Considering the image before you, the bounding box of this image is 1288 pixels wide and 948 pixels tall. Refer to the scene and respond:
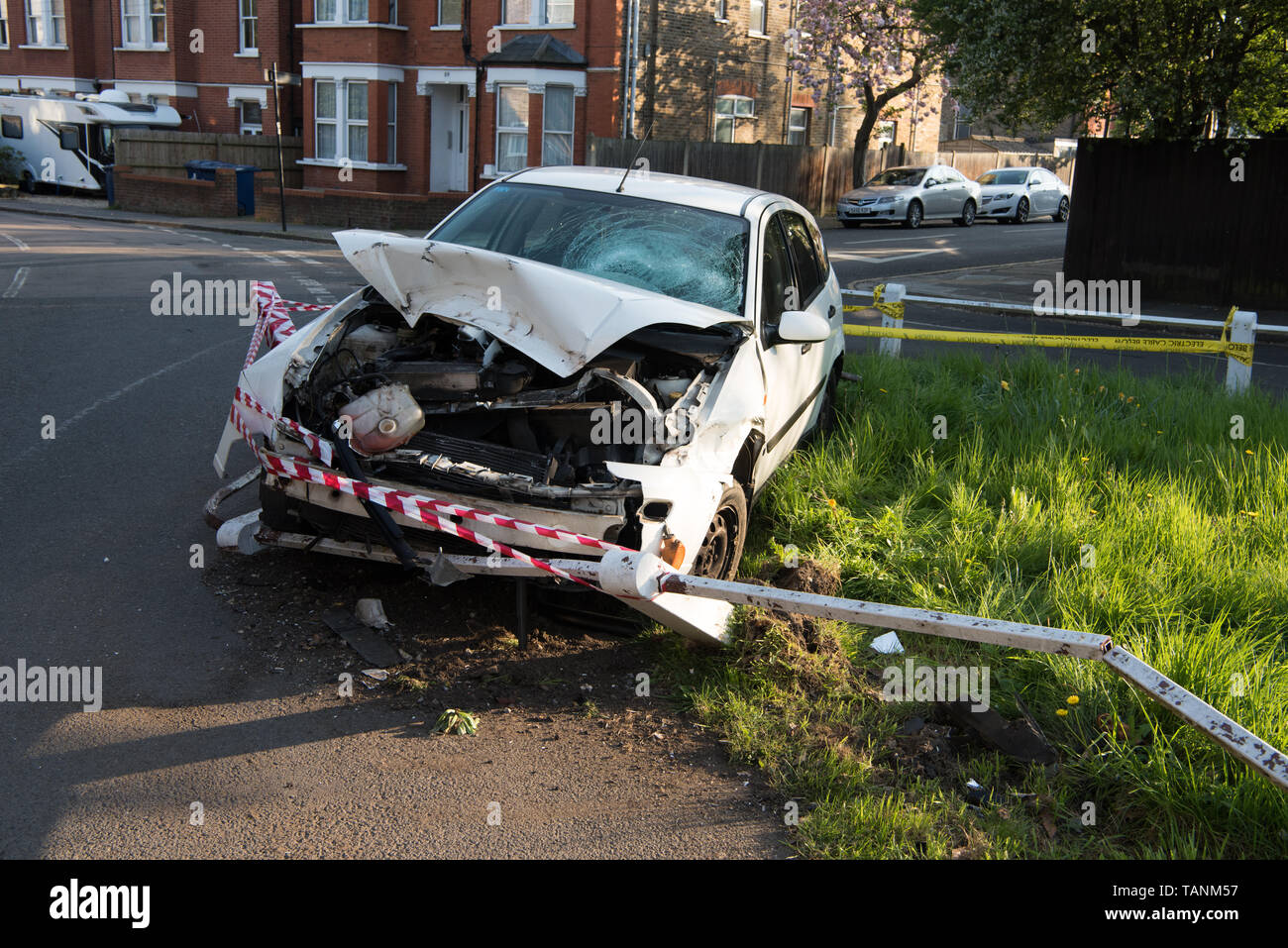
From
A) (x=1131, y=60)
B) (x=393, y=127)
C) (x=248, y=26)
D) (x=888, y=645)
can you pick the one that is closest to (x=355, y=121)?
(x=393, y=127)

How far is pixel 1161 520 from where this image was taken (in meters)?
6.12

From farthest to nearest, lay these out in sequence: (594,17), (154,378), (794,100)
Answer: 1. (794,100)
2. (594,17)
3. (154,378)

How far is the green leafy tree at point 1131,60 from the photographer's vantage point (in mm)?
14898

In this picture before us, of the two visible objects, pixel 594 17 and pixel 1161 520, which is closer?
pixel 1161 520

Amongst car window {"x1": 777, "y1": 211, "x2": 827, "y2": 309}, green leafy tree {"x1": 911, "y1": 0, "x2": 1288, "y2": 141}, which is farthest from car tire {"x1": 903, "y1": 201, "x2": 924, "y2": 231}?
car window {"x1": 777, "y1": 211, "x2": 827, "y2": 309}

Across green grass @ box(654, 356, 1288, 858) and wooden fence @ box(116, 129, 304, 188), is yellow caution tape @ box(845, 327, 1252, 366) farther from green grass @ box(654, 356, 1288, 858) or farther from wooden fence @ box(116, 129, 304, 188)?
wooden fence @ box(116, 129, 304, 188)

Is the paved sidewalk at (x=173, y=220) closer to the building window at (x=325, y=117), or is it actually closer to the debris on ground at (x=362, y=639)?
the building window at (x=325, y=117)

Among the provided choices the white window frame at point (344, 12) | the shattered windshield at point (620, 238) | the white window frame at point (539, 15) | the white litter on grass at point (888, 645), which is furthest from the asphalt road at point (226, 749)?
the white window frame at point (344, 12)

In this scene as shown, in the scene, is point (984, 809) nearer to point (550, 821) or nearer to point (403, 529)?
point (550, 821)

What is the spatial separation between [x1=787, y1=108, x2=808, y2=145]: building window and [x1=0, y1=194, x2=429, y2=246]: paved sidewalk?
40.7 feet

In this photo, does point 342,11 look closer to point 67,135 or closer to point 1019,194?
point 67,135

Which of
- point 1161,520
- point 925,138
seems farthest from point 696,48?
point 1161,520

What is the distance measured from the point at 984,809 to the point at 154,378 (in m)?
7.89

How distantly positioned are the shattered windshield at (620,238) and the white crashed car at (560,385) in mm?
15
